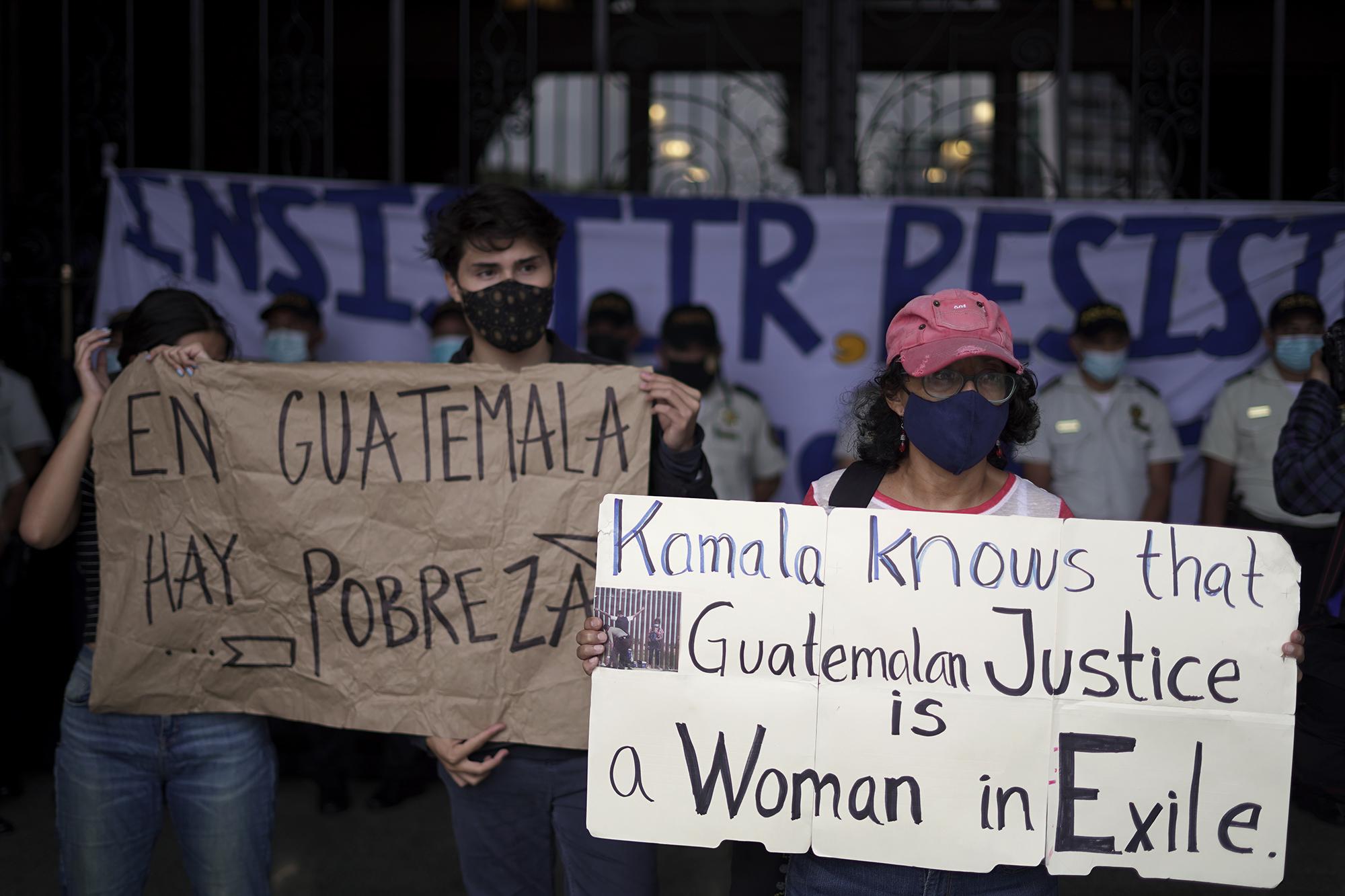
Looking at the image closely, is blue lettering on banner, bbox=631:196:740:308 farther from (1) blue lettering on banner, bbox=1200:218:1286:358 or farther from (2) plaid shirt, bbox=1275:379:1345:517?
(2) plaid shirt, bbox=1275:379:1345:517

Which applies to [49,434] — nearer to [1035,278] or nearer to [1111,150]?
[1035,278]

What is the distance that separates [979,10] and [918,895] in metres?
5.45

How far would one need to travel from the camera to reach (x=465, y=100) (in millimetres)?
4816

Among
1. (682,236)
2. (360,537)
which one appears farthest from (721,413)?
(360,537)

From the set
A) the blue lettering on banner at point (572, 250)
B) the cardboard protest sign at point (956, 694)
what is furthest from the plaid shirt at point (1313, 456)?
the blue lettering on banner at point (572, 250)

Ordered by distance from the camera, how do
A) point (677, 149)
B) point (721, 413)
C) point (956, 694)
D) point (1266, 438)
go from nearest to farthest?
point (956, 694), point (1266, 438), point (721, 413), point (677, 149)

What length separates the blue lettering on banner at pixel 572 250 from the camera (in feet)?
16.1

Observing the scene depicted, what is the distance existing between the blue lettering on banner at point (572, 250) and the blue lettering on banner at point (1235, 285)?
7.71 ft

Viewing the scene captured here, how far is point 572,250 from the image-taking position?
4.93 m

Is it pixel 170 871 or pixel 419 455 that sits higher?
pixel 419 455

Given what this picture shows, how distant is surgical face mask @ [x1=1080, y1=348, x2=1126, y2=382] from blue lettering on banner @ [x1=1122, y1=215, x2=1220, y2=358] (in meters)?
0.21

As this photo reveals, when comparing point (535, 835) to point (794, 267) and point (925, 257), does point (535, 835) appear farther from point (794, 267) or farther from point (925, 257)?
point (925, 257)

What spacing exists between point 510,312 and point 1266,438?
3.27 m

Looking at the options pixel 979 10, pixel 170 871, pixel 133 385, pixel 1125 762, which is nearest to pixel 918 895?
pixel 1125 762
